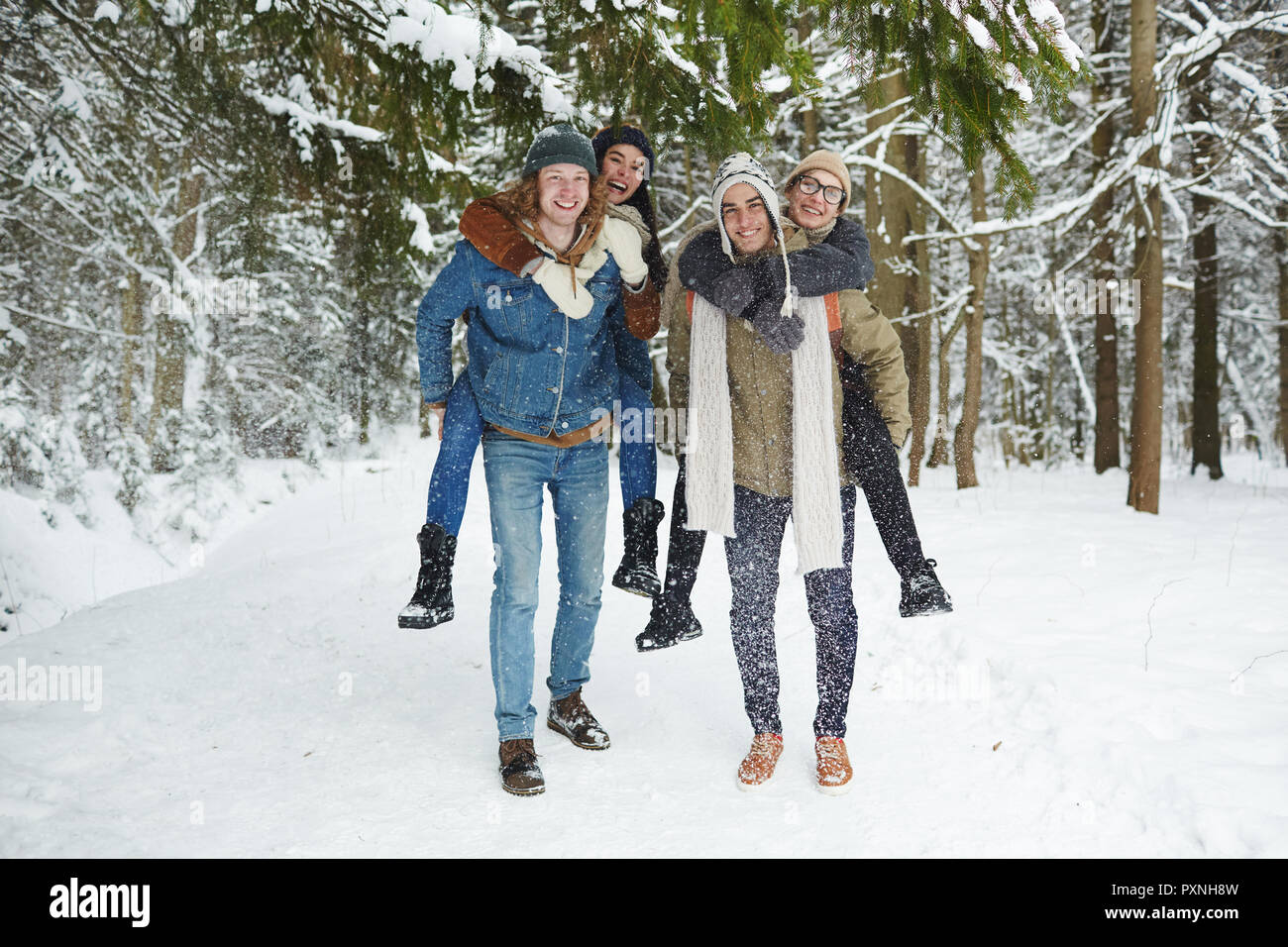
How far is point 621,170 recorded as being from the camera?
3.63m

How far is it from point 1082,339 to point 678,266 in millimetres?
24984

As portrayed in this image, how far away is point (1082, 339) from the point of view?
24.2 meters

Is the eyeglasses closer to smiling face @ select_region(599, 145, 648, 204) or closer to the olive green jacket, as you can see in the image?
the olive green jacket

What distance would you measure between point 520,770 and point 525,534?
93cm

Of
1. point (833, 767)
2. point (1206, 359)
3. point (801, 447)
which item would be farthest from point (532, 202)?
point (1206, 359)

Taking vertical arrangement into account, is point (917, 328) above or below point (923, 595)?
above

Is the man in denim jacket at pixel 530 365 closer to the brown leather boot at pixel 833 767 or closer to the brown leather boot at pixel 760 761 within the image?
the brown leather boot at pixel 760 761

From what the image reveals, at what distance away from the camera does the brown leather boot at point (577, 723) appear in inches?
140

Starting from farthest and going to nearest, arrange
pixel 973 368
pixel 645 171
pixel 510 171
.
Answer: pixel 973 368 < pixel 510 171 < pixel 645 171

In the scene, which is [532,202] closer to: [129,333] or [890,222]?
[890,222]

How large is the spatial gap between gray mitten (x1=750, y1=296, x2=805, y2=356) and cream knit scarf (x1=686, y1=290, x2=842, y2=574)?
0.07m

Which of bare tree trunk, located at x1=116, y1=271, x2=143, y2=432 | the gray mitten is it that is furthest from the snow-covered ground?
bare tree trunk, located at x1=116, y1=271, x2=143, y2=432

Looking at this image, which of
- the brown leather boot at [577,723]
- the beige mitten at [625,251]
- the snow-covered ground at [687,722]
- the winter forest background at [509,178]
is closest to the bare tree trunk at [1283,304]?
→ the winter forest background at [509,178]
